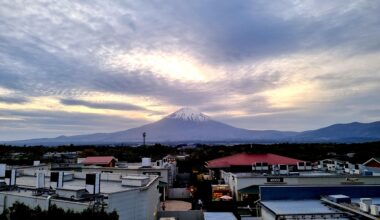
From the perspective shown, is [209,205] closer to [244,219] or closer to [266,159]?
[244,219]

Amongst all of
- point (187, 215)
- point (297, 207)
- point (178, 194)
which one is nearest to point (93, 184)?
point (187, 215)

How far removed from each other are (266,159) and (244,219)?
2262cm

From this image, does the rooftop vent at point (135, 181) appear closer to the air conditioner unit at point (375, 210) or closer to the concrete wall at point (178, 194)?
the air conditioner unit at point (375, 210)

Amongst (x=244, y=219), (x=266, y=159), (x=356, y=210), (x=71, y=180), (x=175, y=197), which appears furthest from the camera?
(x=266, y=159)

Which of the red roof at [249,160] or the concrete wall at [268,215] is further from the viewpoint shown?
the red roof at [249,160]

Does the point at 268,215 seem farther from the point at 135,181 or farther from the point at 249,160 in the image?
the point at 249,160

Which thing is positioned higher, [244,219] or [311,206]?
[311,206]

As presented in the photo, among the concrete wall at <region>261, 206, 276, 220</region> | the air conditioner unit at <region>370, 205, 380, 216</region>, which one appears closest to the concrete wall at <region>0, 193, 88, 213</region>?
the concrete wall at <region>261, 206, 276, 220</region>

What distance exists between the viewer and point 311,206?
57.8 ft

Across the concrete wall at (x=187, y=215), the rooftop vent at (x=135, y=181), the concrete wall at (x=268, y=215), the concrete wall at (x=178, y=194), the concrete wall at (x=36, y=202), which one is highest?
the rooftop vent at (x=135, y=181)

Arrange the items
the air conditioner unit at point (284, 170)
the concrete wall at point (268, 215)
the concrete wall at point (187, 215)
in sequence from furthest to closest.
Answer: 1. the air conditioner unit at point (284, 170)
2. the concrete wall at point (187, 215)
3. the concrete wall at point (268, 215)

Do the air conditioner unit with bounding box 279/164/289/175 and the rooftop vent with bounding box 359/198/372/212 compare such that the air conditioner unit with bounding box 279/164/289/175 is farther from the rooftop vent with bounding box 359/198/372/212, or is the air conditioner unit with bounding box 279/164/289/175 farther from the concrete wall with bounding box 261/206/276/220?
the rooftop vent with bounding box 359/198/372/212

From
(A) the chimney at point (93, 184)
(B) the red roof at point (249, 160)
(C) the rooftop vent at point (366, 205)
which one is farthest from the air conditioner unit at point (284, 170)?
(A) the chimney at point (93, 184)

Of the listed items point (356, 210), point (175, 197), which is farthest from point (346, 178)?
point (175, 197)
